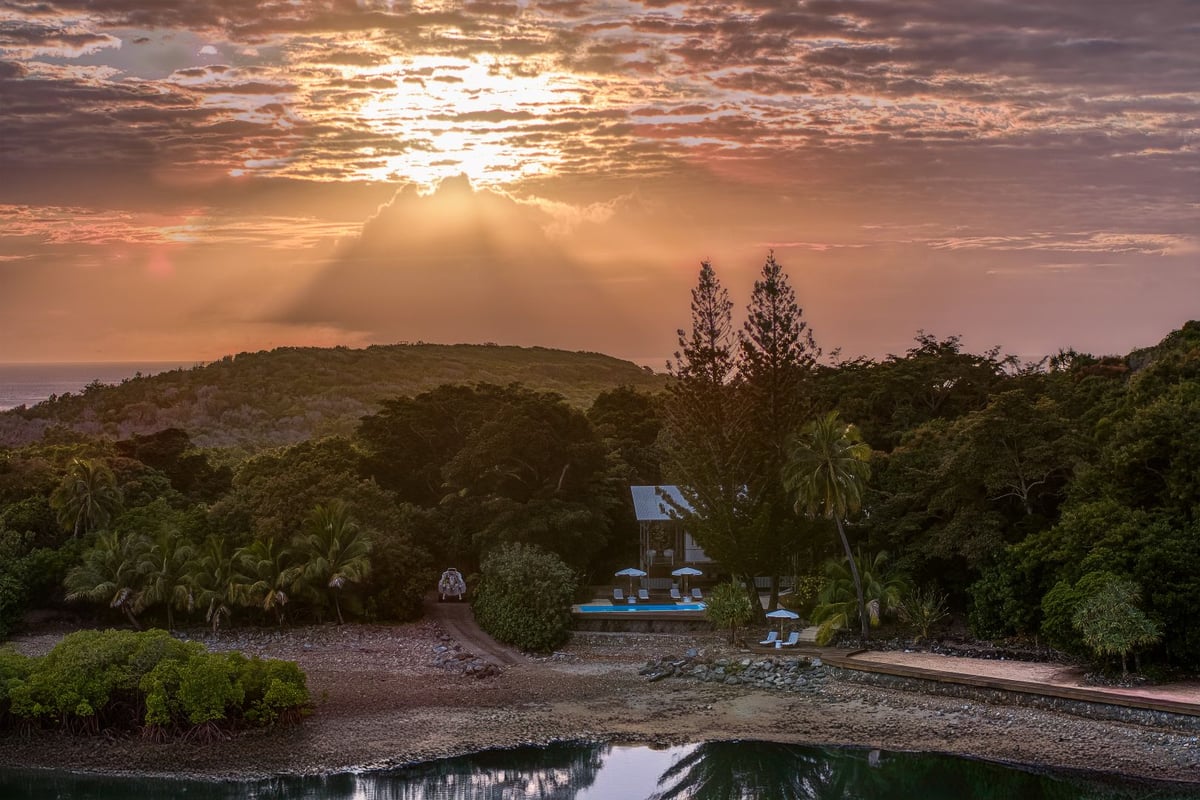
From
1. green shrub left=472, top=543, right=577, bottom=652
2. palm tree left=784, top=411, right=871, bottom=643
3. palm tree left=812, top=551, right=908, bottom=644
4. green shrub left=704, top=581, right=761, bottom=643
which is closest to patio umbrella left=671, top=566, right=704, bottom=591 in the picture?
green shrub left=704, top=581, right=761, bottom=643

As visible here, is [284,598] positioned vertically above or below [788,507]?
below

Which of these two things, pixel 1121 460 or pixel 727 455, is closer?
pixel 1121 460

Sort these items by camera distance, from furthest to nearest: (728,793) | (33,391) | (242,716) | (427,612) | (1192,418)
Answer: (33,391) < (427,612) < (1192,418) < (242,716) < (728,793)

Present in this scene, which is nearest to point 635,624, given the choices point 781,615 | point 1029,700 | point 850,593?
point 781,615

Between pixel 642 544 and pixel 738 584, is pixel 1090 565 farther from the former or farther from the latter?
pixel 642 544

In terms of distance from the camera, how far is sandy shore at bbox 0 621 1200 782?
66.1 ft

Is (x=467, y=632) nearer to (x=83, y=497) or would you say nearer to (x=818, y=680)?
(x=818, y=680)

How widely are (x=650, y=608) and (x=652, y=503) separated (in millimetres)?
3967

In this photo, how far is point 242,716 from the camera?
21.6 meters

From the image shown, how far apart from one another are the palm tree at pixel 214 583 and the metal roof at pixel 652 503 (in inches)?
430

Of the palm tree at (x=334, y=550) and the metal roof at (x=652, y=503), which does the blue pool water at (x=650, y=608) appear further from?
the palm tree at (x=334, y=550)

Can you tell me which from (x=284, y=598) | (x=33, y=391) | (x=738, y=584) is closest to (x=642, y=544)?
(x=738, y=584)

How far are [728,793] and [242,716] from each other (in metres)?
8.97

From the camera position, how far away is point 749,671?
83.4 ft
